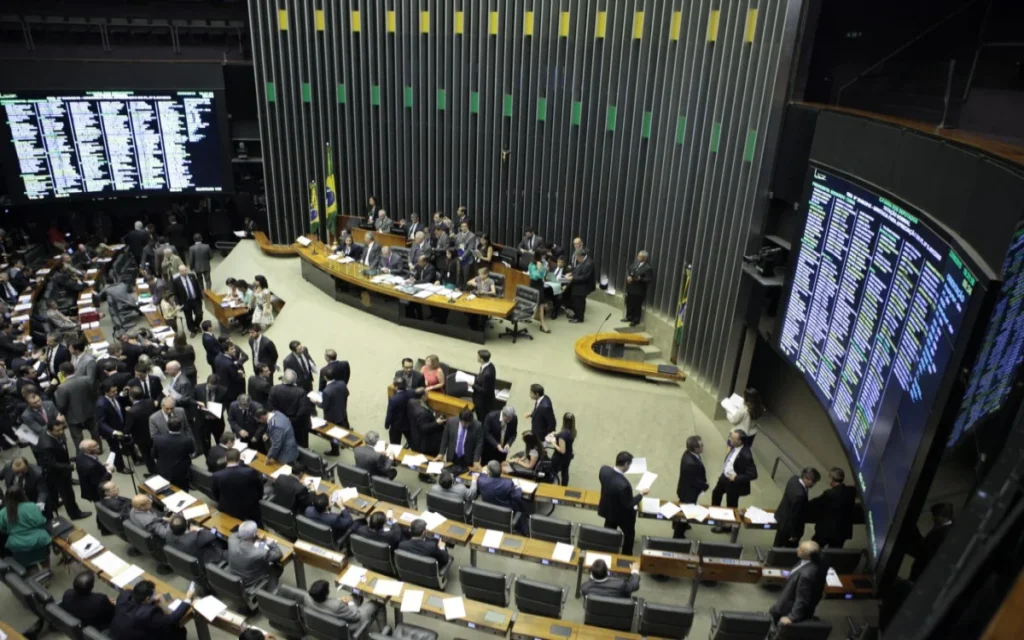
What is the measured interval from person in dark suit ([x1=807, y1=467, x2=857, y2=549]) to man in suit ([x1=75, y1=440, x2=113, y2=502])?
692 cm

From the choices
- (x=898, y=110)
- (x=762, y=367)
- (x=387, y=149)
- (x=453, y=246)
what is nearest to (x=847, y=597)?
(x=762, y=367)

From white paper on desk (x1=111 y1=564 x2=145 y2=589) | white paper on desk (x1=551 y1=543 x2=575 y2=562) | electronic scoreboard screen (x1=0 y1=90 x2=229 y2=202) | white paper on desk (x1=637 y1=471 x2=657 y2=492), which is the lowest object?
white paper on desk (x1=111 y1=564 x2=145 y2=589)

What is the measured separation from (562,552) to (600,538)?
41cm

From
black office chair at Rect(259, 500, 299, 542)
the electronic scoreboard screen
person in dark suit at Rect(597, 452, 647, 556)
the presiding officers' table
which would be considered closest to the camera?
person in dark suit at Rect(597, 452, 647, 556)

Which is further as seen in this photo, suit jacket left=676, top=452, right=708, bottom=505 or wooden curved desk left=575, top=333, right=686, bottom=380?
wooden curved desk left=575, top=333, right=686, bottom=380

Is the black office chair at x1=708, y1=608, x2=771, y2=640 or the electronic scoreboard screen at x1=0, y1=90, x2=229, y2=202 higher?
the electronic scoreboard screen at x1=0, y1=90, x2=229, y2=202

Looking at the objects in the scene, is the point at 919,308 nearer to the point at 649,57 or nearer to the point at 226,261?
the point at 649,57

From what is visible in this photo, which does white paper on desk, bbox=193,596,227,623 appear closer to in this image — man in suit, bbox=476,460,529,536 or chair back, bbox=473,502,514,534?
chair back, bbox=473,502,514,534

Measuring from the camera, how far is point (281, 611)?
5.56m

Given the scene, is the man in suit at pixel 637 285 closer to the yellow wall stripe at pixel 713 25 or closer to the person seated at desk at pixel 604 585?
the yellow wall stripe at pixel 713 25

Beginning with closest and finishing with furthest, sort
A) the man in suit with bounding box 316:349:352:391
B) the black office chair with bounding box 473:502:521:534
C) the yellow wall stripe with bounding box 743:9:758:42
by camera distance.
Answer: the black office chair with bounding box 473:502:521:534 → the man in suit with bounding box 316:349:352:391 → the yellow wall stripe with bounding box 743:9:758:42

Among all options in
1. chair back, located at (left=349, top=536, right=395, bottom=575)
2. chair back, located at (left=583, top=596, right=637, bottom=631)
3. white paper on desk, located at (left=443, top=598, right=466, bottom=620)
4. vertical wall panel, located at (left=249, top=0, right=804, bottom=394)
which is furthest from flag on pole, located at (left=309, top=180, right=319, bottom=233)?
chair back, located at (left=583, top=596, right=637, bottom=631)

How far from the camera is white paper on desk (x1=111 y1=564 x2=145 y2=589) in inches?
229

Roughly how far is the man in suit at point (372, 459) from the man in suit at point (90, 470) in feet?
8.20
